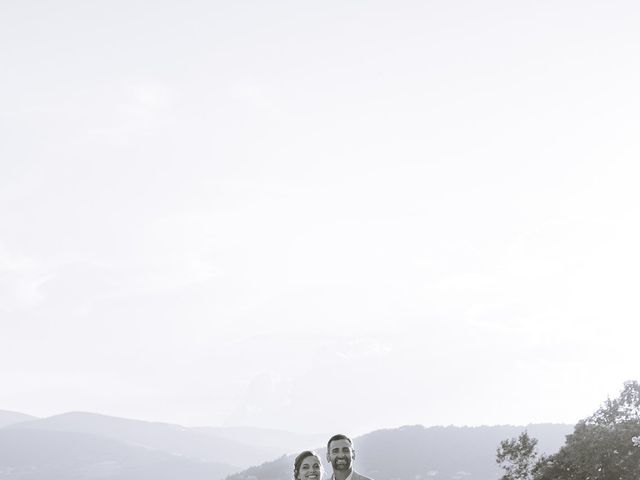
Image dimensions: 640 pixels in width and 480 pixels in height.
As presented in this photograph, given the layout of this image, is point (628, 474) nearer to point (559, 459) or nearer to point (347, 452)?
point (559, 459)

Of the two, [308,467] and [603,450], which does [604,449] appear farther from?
[308,467]

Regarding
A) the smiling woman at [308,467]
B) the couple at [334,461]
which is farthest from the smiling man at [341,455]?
the smiling woman at [308,467]

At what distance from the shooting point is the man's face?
8.56 meters

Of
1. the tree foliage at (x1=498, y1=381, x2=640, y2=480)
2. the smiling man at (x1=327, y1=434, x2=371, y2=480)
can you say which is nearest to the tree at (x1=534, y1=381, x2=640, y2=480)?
the tree foliage at (x1=498, y1=381, x2=640, y2=480)

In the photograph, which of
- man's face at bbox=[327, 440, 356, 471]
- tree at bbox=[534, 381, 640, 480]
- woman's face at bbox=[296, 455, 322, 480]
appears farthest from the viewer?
tree at bbox=[534, 381, 640, 480]

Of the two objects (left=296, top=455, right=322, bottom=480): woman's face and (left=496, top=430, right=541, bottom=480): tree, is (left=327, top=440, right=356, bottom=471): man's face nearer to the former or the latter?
(left=296, top=455, right=322, bottom=480): woman's face

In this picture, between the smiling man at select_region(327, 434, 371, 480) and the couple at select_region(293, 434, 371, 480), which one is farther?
the smiling man at select_region(327, 434, 371, 480)

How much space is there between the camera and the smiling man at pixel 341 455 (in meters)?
8.57

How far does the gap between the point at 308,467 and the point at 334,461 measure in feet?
1.56

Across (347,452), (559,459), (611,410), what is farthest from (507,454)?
(347,452)

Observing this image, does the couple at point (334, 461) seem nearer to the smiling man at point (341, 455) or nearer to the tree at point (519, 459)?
the smiling man at point (341, 455)

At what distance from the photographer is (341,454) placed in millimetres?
8562

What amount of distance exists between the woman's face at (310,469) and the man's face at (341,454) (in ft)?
0.89

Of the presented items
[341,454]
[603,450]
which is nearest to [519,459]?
[603,450]
